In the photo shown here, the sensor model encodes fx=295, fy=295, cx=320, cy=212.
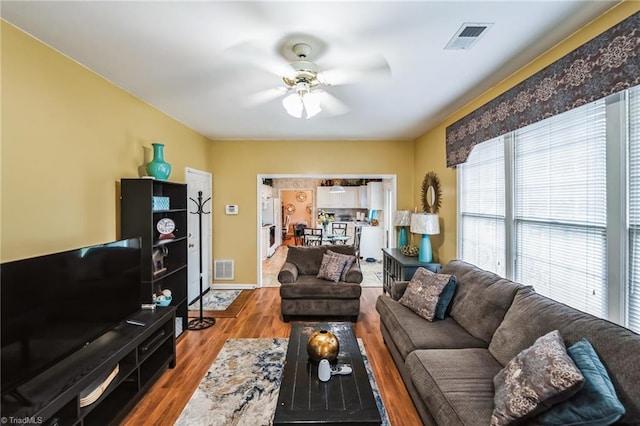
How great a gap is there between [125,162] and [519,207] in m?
3.96

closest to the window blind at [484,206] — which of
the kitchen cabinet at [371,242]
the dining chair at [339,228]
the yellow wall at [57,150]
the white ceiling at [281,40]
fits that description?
the white ceiling at [281,40]

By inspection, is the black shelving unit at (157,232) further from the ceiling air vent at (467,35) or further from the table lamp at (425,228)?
the table lamp at (425,228)

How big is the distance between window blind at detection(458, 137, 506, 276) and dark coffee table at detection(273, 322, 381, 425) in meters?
1.95

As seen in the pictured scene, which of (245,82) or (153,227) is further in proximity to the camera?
(153,227)

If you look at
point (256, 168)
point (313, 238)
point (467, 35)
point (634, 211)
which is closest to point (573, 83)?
point (467, 35)

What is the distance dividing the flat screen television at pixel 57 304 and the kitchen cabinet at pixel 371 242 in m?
6.25

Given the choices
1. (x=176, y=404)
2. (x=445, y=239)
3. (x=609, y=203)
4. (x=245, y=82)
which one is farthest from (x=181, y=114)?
(x=609, y=203)

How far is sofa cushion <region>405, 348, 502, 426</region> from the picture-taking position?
1.57 metres

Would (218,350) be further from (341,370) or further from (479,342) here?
(479,342)

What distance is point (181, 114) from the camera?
12.7 ft

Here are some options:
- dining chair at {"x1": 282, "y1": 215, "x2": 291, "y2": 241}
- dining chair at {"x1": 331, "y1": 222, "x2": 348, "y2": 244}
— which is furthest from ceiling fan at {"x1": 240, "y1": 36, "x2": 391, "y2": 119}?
dining chair at {"x1": 282, "y1": 215, "x2": 291, "y2": 241}

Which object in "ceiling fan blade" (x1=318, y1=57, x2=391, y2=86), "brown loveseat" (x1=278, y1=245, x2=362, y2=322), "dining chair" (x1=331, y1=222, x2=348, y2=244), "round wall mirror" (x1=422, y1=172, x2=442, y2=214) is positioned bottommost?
"brown loveseat" (x1=278, y1=245, x2=362, y2=322)

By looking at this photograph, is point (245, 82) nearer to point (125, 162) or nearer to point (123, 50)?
point (123, 50)

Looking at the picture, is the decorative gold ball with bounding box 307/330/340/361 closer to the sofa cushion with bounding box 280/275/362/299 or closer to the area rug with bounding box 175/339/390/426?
the area rug with bounding box 175/339/390/426
